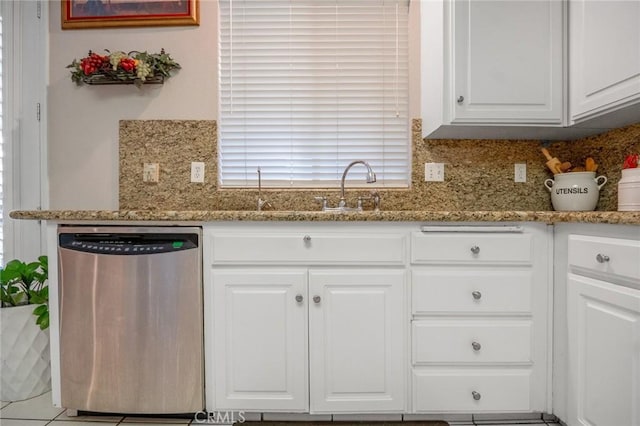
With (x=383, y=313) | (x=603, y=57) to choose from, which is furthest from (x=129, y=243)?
(x=603, y=57)

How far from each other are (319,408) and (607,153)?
1834mm

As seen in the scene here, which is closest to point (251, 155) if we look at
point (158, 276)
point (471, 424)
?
point (158, 276)

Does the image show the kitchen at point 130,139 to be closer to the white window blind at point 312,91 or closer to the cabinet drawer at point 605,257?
the white window blind at point 312,91

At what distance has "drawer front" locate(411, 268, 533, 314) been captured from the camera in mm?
1452

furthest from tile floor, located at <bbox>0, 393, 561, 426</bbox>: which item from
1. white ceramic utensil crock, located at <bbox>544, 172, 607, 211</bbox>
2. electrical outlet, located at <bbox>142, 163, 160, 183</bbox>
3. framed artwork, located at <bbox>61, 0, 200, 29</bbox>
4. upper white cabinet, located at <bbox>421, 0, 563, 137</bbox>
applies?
framed artwork, located at <bbox>61, 0, 200, 29</bbox>

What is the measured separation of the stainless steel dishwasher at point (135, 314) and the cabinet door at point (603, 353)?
1439 mm

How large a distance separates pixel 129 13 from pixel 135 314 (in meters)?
1.70

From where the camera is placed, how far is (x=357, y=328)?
1.46m

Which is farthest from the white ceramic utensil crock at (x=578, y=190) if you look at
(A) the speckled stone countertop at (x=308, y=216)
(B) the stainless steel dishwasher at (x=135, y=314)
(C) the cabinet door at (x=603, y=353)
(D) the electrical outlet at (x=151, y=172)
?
(D) the electrical outlet at (x=151, y=172)

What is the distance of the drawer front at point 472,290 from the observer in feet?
4.76

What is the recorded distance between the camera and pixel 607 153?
70.9 inches

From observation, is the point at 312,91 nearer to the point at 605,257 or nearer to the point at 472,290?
the point at 472,290

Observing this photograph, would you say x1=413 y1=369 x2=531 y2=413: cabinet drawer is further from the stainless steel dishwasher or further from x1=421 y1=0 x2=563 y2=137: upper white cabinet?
x1=421 y1=0 x2=563 y2=137: upper white cabinet

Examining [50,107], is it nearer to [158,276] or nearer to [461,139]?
[158,276]
